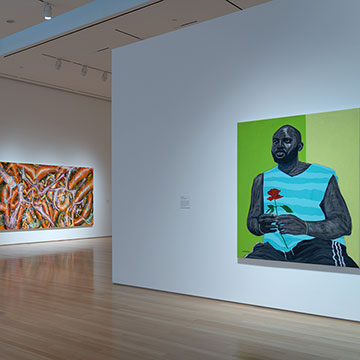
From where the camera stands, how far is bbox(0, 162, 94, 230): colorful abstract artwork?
1329cm

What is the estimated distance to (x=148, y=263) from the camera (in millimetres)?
7168

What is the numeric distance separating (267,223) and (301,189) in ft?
2.10

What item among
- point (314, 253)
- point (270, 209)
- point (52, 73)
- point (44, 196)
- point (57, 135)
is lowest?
point (314, 253)

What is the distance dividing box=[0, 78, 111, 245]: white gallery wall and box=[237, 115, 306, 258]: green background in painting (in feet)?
30.3

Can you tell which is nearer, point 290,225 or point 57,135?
point 290,225

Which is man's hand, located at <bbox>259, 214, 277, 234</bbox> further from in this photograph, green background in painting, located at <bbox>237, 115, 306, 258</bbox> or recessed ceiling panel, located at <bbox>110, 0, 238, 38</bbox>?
recessed ceiling panel, located at <bbox>110, 0, 238, 38</bbox>

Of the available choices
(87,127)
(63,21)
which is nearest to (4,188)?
(87,127)

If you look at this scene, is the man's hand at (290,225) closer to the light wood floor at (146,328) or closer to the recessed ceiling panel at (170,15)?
the light wood floor at (146,328)

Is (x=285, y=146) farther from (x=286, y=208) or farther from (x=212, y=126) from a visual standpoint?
(x=212, y=126)

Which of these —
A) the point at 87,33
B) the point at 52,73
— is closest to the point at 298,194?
the point at 87,33

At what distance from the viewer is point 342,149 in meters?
5.34

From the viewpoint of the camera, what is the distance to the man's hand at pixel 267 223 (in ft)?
19.2

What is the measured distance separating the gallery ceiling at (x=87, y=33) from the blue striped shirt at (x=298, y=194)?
13.6ft

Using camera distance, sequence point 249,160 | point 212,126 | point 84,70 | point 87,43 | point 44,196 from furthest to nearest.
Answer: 1. point 44,196
2. point 84,70
3. point 87,43
4. point 212,126
5. point 249,160
